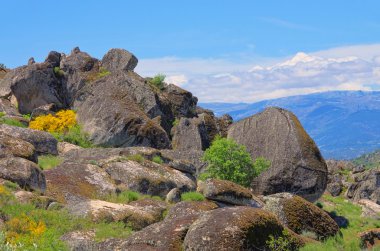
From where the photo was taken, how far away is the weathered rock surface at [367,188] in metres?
73.9

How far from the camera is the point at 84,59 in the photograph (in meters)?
61.1

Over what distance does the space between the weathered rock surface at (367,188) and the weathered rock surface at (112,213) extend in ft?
180

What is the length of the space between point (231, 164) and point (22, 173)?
17511mm

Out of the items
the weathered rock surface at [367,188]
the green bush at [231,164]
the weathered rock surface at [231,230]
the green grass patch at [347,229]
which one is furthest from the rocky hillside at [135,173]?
the green bush at [231,164]

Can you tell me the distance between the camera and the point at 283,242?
17688 millimetres

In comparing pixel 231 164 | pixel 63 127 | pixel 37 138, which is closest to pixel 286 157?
pixel 231 164

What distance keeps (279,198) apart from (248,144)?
55.6 feet

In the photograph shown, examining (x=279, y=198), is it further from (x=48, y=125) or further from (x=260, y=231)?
(x=48, y=125)

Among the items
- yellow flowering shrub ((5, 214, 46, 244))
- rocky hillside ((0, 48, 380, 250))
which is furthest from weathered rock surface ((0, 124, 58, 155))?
yellow flowering shrub ((5, 214, 46, 244))

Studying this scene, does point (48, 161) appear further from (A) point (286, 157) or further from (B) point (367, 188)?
(B) point (367, 188)

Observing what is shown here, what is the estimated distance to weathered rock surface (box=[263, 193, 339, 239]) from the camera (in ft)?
83.8

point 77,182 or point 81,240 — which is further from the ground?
point 77,182

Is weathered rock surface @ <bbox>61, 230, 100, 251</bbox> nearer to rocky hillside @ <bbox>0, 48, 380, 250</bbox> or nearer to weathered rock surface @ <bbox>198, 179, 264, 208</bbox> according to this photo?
rocky hillside @ <bbox>0, 48, 380, 250</bbox>

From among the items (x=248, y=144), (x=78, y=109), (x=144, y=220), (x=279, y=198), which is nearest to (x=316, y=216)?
→ (x=279, y=198)
